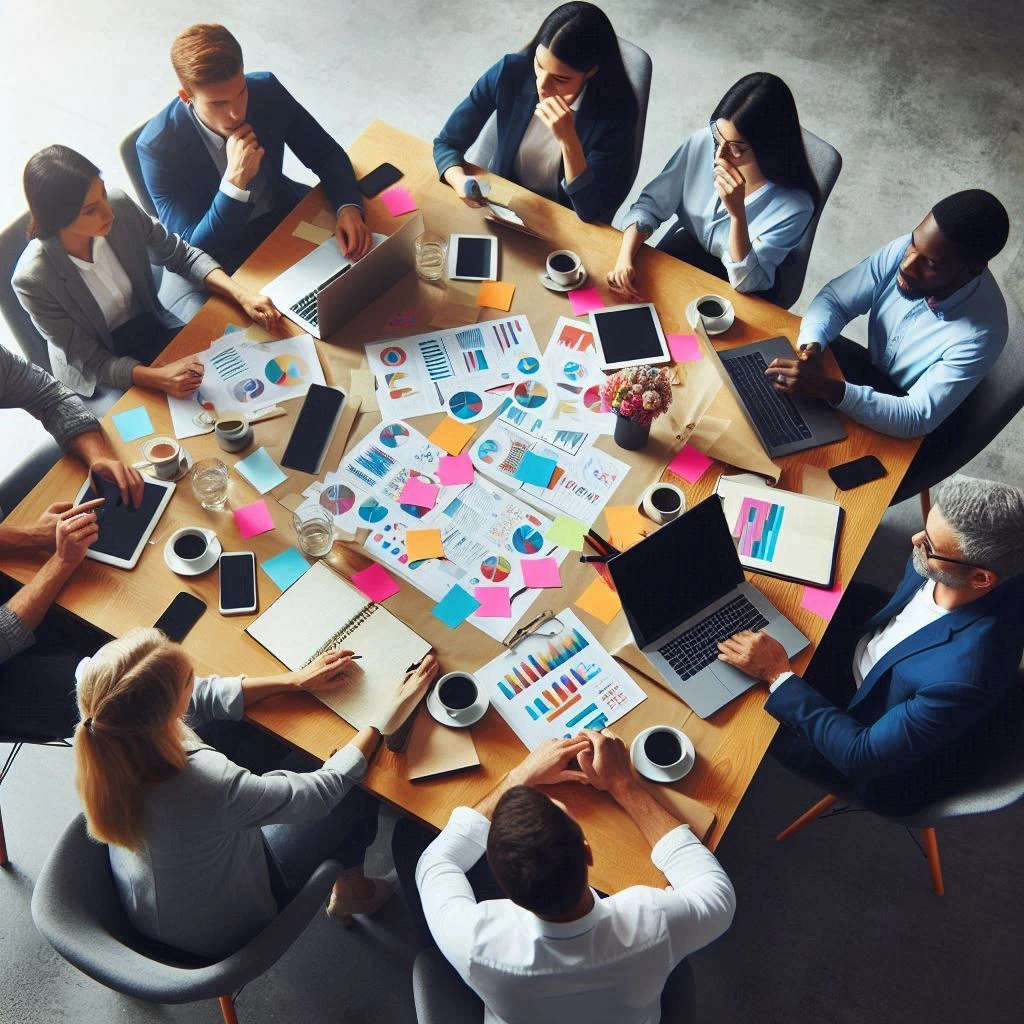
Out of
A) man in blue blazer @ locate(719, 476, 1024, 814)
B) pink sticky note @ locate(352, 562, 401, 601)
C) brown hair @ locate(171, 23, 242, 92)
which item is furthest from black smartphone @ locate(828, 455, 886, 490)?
brown hair @ locate(171, 23, 242, 92)

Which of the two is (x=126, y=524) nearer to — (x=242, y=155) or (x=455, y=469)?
(x=455, y=469)

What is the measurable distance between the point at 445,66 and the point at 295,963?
4.17 m

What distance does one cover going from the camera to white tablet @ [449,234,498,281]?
293cm

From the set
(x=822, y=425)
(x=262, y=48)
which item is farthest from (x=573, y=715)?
(x=262, y=48)

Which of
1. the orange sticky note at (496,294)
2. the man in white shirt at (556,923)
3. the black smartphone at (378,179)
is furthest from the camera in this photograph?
the black smartphone at (378,179)

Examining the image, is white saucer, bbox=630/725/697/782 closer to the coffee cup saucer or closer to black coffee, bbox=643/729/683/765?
black coffee, bbox=643/729/683/765

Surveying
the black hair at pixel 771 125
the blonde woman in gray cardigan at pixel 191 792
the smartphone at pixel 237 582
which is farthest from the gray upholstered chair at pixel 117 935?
the black hair at pixel 771 125

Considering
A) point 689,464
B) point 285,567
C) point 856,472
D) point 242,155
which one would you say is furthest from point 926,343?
point 242,155

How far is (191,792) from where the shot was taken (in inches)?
75.5

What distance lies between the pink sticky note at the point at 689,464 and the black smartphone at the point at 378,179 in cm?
138

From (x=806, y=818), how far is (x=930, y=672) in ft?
2.57

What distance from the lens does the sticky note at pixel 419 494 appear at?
2.52 metres

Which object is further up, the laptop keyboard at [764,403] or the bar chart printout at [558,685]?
the laptop keyboard at [764,403]

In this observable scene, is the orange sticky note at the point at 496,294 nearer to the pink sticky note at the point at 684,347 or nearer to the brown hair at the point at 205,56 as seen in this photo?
the pink sticky note at the point at 684,347
